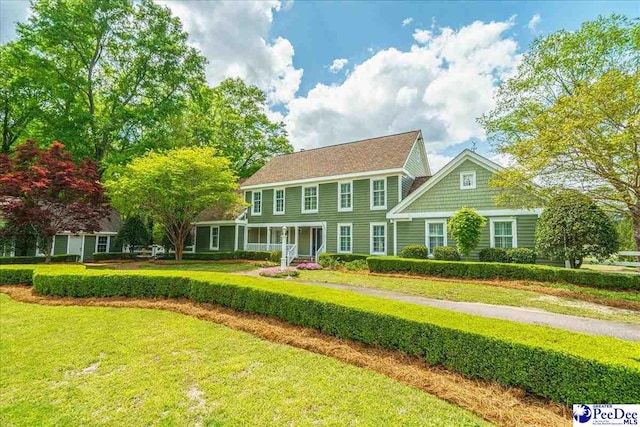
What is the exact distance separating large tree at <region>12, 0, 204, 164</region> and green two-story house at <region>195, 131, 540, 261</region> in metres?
10.5

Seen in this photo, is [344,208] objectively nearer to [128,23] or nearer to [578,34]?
[578,34]

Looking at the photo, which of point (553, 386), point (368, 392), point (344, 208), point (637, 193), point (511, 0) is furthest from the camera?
point (344, 208)

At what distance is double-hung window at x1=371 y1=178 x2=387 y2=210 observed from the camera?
17938 mm

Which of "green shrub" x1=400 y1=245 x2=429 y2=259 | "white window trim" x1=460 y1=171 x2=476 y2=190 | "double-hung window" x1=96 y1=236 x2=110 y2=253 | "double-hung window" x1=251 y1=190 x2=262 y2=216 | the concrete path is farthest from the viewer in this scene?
"double-hung window" x1=96 y1=236 x2=110 y2=253

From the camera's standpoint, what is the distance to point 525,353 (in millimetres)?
3754

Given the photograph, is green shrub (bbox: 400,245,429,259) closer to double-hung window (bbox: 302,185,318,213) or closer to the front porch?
the front porch

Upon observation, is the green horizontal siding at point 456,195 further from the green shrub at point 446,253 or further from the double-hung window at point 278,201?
the double-hung window at point 278,201

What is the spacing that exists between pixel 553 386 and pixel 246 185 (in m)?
22.3

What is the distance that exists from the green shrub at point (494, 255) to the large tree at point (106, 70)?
1015 inches

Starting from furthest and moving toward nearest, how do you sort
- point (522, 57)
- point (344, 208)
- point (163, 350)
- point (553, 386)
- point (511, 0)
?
point (344, 208), point (522, 57), point (511, 0), point (163, 350), point (553, 386)

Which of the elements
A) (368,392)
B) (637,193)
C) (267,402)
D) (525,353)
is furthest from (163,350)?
(637,193)

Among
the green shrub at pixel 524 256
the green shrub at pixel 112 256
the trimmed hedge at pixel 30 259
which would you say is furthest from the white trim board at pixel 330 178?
the trimmed hedge at pixel 30 259

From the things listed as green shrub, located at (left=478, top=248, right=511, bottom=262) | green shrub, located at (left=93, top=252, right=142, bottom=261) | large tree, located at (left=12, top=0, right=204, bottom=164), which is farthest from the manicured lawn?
green shrub, located at (left=478, top=248, right=511, bottom=262)

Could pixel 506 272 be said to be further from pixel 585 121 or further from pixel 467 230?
pixel 585 121
